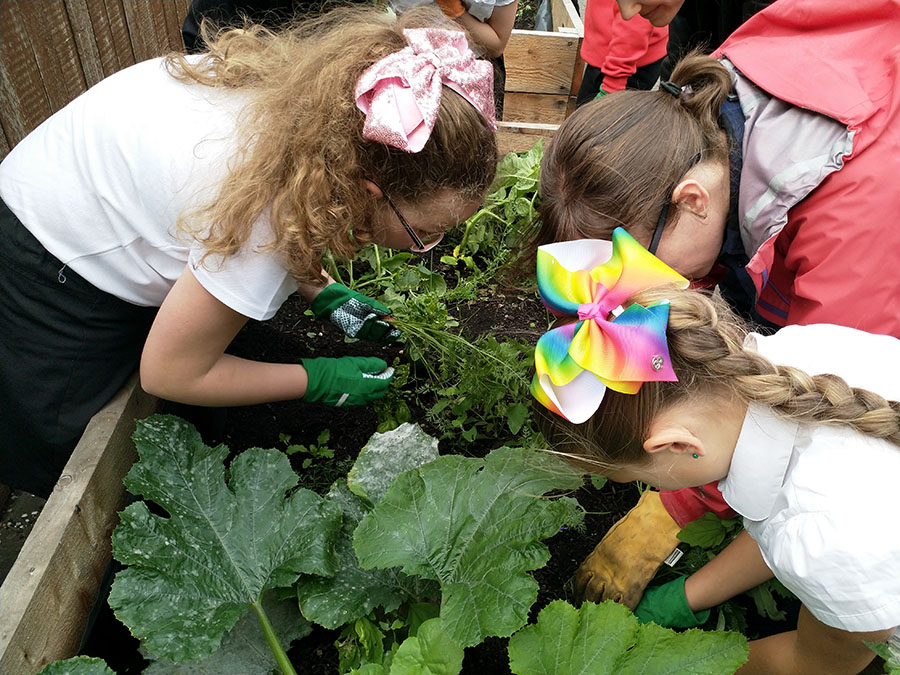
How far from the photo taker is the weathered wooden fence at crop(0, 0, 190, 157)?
7.22ft

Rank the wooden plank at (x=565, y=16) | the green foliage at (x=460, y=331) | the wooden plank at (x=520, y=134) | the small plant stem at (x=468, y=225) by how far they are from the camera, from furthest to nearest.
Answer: the wooden plank at (x=565, y=16) → the wooden plank at (x=520, y=134) → the small plant stem at (x=468, y=225) → the green foliage at (x=460, y=331)

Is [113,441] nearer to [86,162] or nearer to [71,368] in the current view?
[71,368]

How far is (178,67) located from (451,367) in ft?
3.64

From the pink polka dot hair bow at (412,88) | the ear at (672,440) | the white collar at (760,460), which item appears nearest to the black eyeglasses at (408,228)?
the pink polka dot hair bow at (412,88)

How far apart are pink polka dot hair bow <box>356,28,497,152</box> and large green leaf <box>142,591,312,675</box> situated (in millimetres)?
951

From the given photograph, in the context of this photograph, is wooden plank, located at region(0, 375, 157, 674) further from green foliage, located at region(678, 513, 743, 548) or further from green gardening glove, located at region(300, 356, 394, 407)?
green foliage, located at region(678, 513, 743, 548)

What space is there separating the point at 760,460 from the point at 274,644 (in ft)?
3.12

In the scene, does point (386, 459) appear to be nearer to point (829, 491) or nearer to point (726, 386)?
point (726, 386)

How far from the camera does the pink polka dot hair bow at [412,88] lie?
139 centimetres

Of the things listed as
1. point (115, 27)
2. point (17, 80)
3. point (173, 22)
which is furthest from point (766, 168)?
point (173, 22)

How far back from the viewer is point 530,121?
3660mm

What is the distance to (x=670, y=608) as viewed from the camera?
1.76 metres

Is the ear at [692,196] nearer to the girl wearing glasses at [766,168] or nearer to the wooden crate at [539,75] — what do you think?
the girl wearing glasses at [766,168]

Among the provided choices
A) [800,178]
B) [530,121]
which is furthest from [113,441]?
[530,121]
